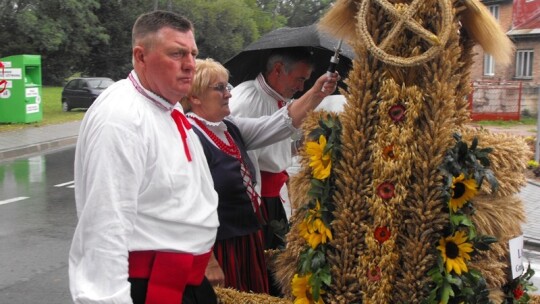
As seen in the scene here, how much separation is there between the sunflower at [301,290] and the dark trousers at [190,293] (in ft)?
1.03

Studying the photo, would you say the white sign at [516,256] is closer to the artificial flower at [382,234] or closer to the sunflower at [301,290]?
the artificial flower at [382,234]

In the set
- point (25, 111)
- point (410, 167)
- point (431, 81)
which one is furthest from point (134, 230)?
point (25, 111)

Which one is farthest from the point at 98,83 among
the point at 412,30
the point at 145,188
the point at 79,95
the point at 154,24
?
the point at 412,30

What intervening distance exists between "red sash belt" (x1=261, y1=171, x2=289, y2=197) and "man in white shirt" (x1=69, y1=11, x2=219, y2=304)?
1.33 meters

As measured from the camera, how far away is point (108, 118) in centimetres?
196

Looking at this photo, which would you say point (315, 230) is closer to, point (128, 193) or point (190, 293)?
point (190, 293)

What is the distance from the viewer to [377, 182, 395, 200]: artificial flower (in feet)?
7.10

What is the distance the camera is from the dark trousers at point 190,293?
213cm

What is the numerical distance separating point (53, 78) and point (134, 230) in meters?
40.1

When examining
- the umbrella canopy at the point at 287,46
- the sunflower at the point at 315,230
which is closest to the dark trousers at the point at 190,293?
the sunflower at the point at 315,230

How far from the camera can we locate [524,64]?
29.8 meters

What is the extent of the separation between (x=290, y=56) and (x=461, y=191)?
1.65 metres

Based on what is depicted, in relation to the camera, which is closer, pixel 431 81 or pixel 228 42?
pixel 431 81

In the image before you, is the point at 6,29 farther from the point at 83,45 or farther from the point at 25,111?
the point at 25,111
